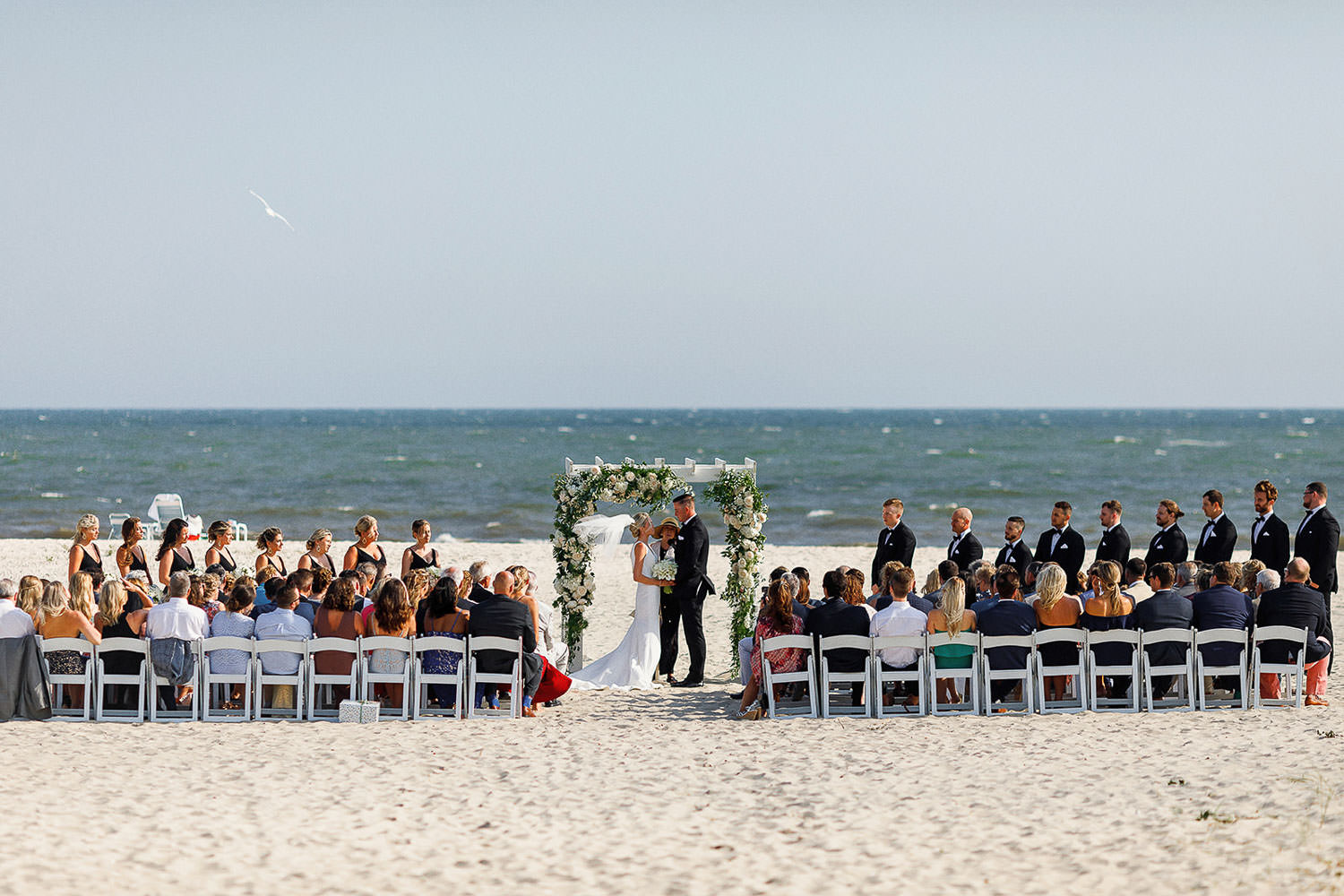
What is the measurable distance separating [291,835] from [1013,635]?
491 centimetres

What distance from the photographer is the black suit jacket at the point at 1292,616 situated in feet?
27.3

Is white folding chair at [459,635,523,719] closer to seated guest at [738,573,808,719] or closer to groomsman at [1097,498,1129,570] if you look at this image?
seated guest at [738,573,808,719]

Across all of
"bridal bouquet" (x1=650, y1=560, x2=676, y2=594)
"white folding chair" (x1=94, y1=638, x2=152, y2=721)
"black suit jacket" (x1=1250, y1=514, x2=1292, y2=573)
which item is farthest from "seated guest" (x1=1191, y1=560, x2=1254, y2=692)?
"white folding chair" (x1=94, y1=638, x2=152, y2=721)

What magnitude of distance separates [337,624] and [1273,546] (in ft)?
24.0

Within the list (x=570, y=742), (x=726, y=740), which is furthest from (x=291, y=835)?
(x=726, y=740)

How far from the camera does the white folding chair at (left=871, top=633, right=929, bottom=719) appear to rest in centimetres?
816

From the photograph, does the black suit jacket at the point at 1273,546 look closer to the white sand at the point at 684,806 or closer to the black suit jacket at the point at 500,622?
the white sand at the point at 684,806

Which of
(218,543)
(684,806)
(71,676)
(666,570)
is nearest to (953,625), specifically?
(666,570)

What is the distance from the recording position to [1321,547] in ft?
30.5

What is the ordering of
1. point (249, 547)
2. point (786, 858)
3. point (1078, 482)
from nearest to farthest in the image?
point (786, 858), point (249, 547), point (1078, 482)

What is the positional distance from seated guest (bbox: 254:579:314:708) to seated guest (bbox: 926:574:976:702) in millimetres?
4367

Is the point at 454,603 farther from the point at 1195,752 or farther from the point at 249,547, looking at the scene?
the point at 249,547

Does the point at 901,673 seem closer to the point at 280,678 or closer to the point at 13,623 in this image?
the point at 280,678

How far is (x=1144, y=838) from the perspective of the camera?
18.5 feet
